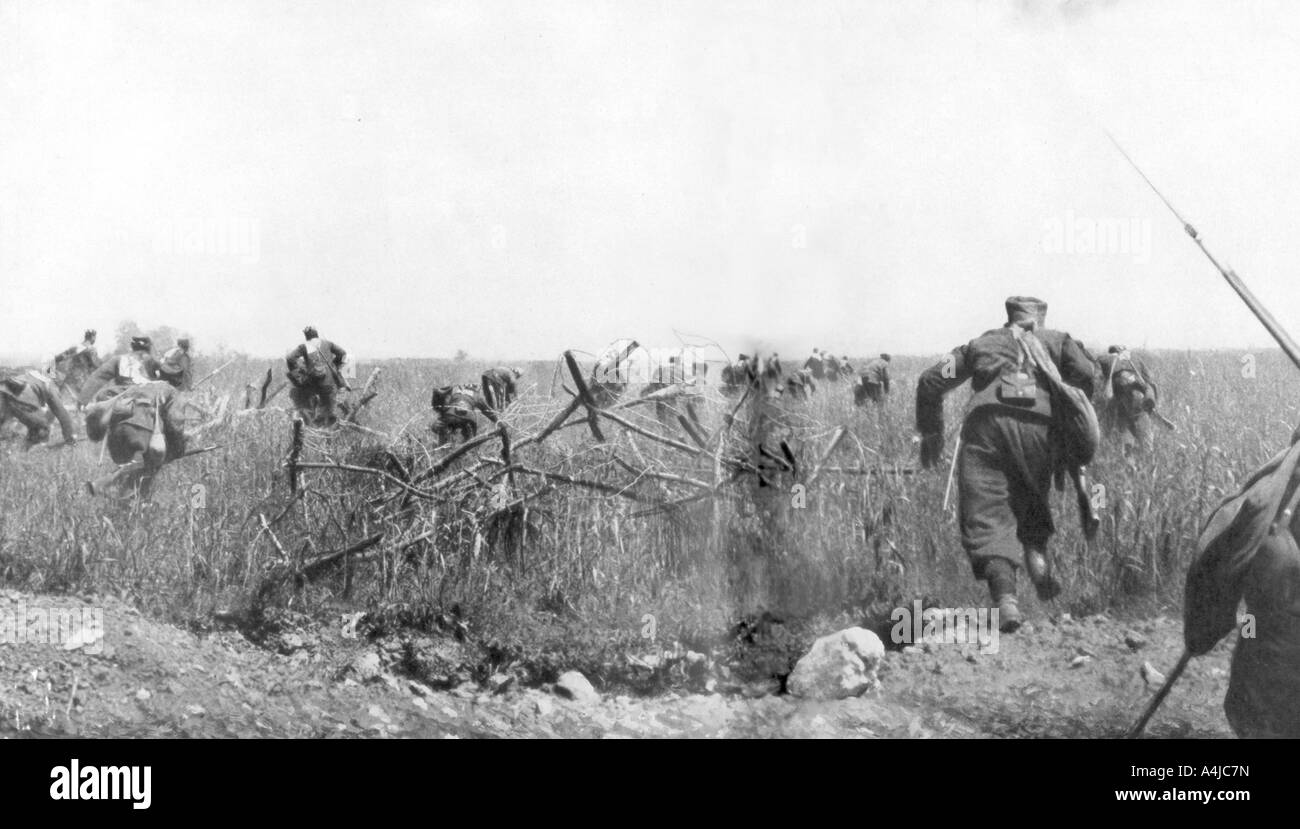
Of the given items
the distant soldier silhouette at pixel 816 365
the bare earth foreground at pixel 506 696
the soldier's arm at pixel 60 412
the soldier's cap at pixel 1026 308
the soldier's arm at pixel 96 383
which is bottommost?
the bare earth foreground at pixel 506 696

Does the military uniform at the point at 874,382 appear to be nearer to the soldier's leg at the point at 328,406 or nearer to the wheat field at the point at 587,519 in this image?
the wheat field at the point at 587,519

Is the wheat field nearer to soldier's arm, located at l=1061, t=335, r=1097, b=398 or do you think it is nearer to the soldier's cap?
soldier's arm, located at l=1061, t=335, r=1097, b=398

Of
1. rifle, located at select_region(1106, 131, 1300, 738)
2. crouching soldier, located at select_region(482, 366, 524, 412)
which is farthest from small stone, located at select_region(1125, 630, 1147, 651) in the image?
crouching soldier, located at select_region(482, 366, 524, 412)

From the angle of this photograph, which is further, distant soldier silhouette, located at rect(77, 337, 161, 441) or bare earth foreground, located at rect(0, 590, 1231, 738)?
distant soldier silhouette, located at rect(77, 337, 161, 441)

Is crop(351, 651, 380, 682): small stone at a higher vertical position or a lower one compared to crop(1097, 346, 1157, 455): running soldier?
lower

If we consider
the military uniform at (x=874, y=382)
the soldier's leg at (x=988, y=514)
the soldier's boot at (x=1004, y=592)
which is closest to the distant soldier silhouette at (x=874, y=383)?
the military uniform at (x=874, y=382)

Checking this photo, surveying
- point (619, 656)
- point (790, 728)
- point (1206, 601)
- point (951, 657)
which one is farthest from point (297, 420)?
point (1206, 601)
